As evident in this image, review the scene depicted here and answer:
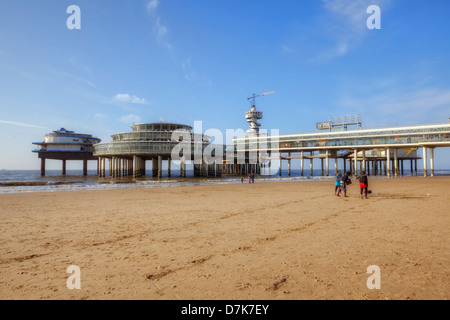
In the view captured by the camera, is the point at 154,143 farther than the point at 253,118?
No

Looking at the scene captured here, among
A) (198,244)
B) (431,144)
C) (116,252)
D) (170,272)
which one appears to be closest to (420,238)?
(198,244)

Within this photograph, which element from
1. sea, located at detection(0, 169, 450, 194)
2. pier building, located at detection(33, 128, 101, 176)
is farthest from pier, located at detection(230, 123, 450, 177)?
pier building, located at detection(33, 128, 101, 176)

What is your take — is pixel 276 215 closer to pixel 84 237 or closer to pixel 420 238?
pixel 420 238

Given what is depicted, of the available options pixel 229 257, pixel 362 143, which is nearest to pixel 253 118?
pixel 362 143

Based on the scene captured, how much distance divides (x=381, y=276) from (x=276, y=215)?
21.0ft

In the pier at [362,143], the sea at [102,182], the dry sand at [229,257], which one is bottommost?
the sea at [102,182]

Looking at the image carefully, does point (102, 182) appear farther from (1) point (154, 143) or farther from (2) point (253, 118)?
(2) point (253, 118)

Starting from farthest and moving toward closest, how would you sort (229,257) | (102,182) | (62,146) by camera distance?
(62,146) < (102,182) < (229,257)

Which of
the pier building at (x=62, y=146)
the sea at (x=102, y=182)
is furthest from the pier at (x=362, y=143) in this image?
the pier building at (x=62, y=146)

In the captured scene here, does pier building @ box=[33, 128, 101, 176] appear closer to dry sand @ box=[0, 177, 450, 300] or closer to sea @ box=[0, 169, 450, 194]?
sea @ box=[0, 169, 450, 194]

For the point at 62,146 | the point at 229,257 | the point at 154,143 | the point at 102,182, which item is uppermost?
the point at 62,146

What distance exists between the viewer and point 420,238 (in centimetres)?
697

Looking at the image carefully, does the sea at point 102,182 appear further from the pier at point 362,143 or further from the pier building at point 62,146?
the pier building at point 62,146

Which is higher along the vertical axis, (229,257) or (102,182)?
(229,257)
